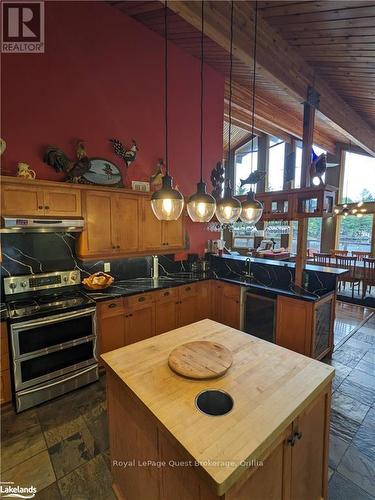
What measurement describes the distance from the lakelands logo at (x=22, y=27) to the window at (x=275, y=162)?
7.53m

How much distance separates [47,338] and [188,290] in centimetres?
186

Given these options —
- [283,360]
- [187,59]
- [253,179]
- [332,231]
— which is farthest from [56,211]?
[332,231]

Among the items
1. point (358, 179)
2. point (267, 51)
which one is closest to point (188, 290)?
point (267, 51)

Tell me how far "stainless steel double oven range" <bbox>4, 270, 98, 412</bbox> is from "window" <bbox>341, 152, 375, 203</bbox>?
7582 mm

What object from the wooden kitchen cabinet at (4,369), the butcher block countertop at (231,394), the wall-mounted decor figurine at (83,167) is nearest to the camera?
the butcher block countertop at (231,394)

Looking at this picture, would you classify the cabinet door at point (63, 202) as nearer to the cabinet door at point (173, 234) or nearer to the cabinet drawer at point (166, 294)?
the cabinet door at point (173, 234)

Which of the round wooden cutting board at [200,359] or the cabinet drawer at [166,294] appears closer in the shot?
the round wooden cutting board at [200,359]

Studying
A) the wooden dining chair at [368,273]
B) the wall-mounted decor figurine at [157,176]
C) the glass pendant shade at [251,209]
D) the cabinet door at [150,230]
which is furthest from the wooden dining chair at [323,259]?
the glass pendant shade at [251,209]

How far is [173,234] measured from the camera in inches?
147

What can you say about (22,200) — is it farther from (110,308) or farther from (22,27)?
(22,27)

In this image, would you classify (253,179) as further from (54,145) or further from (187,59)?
(187,59)

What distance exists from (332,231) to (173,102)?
20.9ft

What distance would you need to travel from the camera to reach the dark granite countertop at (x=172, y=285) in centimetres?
287

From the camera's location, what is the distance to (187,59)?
157 inches
